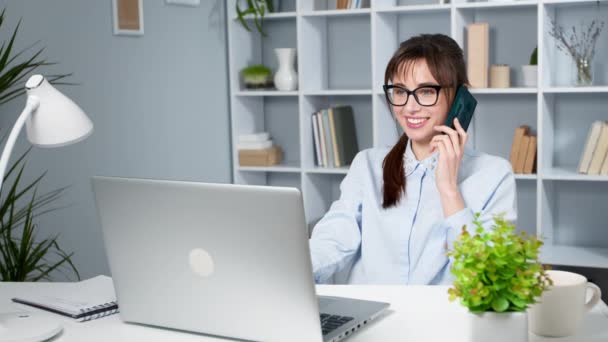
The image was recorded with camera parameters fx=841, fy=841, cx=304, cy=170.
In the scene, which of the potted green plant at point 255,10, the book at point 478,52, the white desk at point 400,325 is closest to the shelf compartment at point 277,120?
the potted green plant at point 255,10

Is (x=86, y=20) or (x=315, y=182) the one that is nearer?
(x=86, y=20)

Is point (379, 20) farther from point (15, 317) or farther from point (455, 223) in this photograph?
point (15, 317)

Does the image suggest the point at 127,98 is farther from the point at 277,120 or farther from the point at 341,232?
the point at 341,232

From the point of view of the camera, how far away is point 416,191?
242 centimetres

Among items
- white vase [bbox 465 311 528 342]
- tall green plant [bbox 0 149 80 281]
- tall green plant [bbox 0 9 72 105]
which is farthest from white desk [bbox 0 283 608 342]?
tall green plant [bbox 0 9 72 105]

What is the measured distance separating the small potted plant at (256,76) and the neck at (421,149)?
214 centimetres

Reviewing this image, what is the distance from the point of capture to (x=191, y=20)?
4.22 m

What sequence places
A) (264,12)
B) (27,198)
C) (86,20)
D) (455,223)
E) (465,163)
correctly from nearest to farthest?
(455,223), (465,163), (27,198), (86,20), (264,12)

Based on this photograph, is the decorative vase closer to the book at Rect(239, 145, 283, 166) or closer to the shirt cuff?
the book at Rect(239, 145, 283, 166)

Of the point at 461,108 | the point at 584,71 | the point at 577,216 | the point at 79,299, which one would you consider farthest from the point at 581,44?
the point at 79,299

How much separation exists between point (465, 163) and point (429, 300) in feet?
2.42

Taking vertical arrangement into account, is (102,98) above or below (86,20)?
below

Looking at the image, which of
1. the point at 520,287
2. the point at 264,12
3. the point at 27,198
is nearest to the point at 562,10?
the point at 264,12

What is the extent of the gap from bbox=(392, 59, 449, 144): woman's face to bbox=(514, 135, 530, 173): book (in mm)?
1663
